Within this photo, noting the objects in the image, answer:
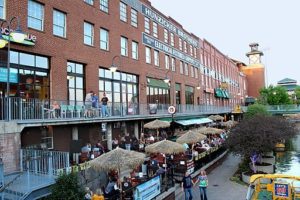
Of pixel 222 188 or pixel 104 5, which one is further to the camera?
pixel 104 5

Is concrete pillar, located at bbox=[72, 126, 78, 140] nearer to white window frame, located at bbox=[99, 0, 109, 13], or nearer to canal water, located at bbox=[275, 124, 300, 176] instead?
white window frame, located at bbox=[99, 0, 109, 13]

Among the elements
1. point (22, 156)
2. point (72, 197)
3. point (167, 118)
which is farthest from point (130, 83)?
point (72, 197)

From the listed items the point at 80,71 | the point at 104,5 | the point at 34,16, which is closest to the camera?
the point at 34,16

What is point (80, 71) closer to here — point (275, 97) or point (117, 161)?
point (117, 161)

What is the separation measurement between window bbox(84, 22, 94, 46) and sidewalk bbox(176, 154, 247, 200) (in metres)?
12.5

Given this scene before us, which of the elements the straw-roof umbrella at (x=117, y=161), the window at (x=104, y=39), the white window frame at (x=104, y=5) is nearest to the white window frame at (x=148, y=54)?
the window at (x=104, y=39)

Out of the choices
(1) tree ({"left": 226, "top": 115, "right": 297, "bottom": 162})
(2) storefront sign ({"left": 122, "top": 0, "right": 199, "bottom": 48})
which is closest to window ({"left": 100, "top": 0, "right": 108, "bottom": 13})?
(2) storefront sign ({"left": 122, "top": 0, "right": 199, "bottom": 48})

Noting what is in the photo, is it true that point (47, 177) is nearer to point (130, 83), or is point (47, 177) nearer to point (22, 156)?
point (22, 156)

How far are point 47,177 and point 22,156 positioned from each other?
173 cm

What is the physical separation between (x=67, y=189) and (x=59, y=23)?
12.4 metres

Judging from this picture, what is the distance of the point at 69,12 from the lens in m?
20.3

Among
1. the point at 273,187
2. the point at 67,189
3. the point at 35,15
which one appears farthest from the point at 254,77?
the point at 67,189

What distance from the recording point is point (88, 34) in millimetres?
22328

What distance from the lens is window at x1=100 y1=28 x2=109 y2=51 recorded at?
939 inches
